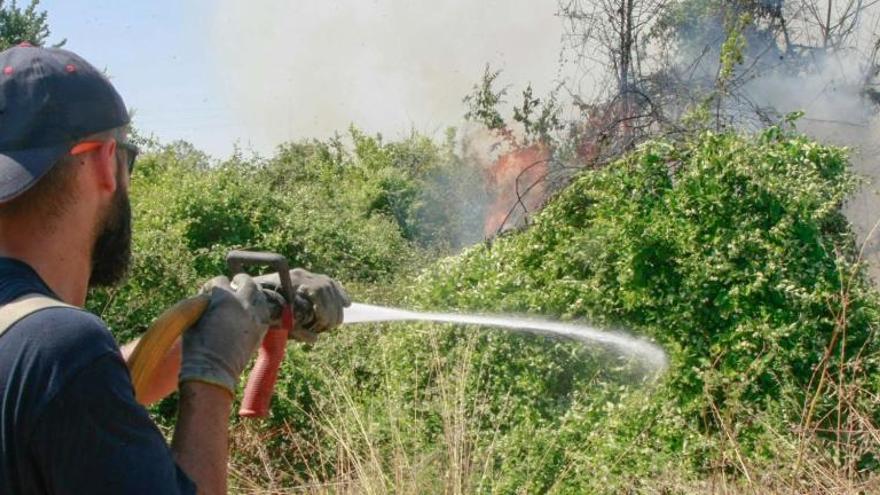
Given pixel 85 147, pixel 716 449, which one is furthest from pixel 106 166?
pixel 716 449

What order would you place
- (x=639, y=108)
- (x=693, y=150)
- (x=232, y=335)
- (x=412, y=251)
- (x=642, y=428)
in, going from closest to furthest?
(x=232, y=335) < (x=642, y=428) < (x=693, y=150) < (x=639, y=108) < (x=412, y=251)

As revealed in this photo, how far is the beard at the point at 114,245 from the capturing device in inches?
74.7

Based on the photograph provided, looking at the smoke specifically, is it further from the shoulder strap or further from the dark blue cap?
the shoulder strap

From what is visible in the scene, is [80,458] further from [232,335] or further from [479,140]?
[479,140]

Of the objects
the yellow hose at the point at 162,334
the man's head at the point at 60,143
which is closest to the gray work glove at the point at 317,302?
the yellow hose at the point at 162,334

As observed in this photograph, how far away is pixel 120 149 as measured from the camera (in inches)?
75.1

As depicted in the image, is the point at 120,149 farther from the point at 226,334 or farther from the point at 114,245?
the point at 226,334

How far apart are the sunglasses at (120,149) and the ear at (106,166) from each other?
1cm

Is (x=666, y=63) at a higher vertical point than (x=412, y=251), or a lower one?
higher

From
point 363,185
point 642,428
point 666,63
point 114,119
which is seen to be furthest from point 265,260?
point 363,185

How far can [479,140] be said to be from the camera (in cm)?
1875

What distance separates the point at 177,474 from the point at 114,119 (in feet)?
2.06

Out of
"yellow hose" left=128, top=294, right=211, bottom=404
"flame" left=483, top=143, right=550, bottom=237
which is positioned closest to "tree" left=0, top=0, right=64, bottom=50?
"flame" left=483, top=143, right=550, bottom=237

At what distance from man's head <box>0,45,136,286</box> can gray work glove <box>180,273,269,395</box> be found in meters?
0.25
